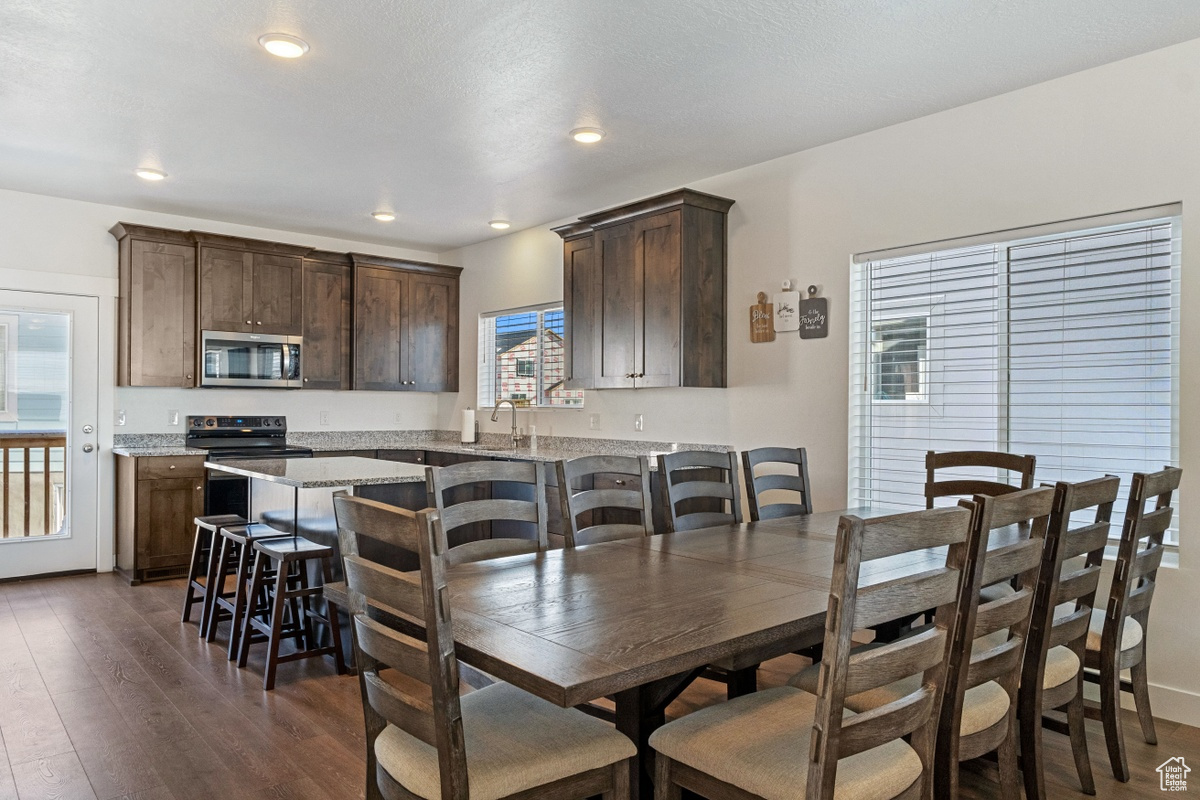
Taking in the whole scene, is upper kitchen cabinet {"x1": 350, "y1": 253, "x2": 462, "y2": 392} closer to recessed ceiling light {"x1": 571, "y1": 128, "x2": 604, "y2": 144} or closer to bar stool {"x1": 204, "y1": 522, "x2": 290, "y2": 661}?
bar stool {"x1": 204, "y1": 522, "x2": 290, "y2": 661}

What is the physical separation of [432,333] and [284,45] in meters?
3.98

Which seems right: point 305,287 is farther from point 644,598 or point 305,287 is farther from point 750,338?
point 644,598

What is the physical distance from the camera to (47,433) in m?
5.36

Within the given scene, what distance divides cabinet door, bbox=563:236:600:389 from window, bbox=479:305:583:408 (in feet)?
1.62

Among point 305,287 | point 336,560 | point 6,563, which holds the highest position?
point 305,287

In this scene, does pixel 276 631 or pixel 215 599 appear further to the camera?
pixel 215 599

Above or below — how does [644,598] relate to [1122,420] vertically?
below

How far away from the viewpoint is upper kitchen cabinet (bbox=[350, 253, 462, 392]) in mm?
6500

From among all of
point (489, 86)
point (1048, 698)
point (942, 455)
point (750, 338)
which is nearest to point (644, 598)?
point (1048, 698)

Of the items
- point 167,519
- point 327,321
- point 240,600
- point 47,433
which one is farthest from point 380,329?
point 240,600

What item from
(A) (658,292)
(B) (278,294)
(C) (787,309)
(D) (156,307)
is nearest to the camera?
(C) (787,309)

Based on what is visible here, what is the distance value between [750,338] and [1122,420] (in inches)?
74.3

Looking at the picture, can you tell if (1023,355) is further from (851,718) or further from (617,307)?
(851,718)

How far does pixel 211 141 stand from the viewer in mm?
4156
